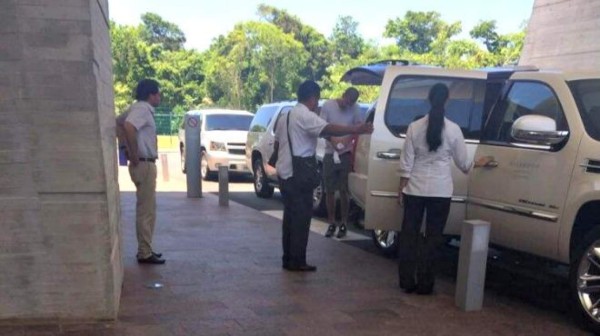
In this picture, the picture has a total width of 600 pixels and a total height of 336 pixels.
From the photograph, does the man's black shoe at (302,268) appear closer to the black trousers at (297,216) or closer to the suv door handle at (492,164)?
the black trousers at (297,216)

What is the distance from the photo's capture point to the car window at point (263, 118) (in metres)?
12.3

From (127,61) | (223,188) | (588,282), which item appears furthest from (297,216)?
(127,61)

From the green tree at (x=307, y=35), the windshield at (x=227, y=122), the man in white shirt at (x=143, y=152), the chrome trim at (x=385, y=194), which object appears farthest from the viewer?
the green tree at (x=307, y=35)

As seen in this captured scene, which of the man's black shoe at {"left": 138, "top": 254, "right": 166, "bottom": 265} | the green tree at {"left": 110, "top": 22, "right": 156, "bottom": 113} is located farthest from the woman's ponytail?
the green tree at {"left": 110, "top": 22, "right": 156, "bottom": 113}

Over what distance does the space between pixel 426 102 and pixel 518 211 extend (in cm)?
153

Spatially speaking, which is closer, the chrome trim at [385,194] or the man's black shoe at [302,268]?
the chrome trim at [385,194]

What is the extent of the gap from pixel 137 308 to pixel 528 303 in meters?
3.22

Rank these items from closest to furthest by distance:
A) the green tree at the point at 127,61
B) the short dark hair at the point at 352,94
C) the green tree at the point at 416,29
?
1. the short dark hair at the point at 352,94
2. the green tree at the point at 127,61
3. the green tree at the point at 416,29

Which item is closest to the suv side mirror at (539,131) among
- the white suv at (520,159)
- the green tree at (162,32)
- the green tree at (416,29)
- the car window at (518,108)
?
the white suv at (520,159)

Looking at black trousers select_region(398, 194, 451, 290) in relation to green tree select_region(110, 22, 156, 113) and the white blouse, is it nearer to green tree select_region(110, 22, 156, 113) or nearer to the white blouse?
the white blouse

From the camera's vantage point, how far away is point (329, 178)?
7926 millimetres

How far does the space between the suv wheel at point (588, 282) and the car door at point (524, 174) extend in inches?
11.8

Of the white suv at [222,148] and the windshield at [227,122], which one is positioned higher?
the windshield at [227,122]

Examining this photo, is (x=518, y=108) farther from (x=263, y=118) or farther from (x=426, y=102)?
(x=263, y=118)
